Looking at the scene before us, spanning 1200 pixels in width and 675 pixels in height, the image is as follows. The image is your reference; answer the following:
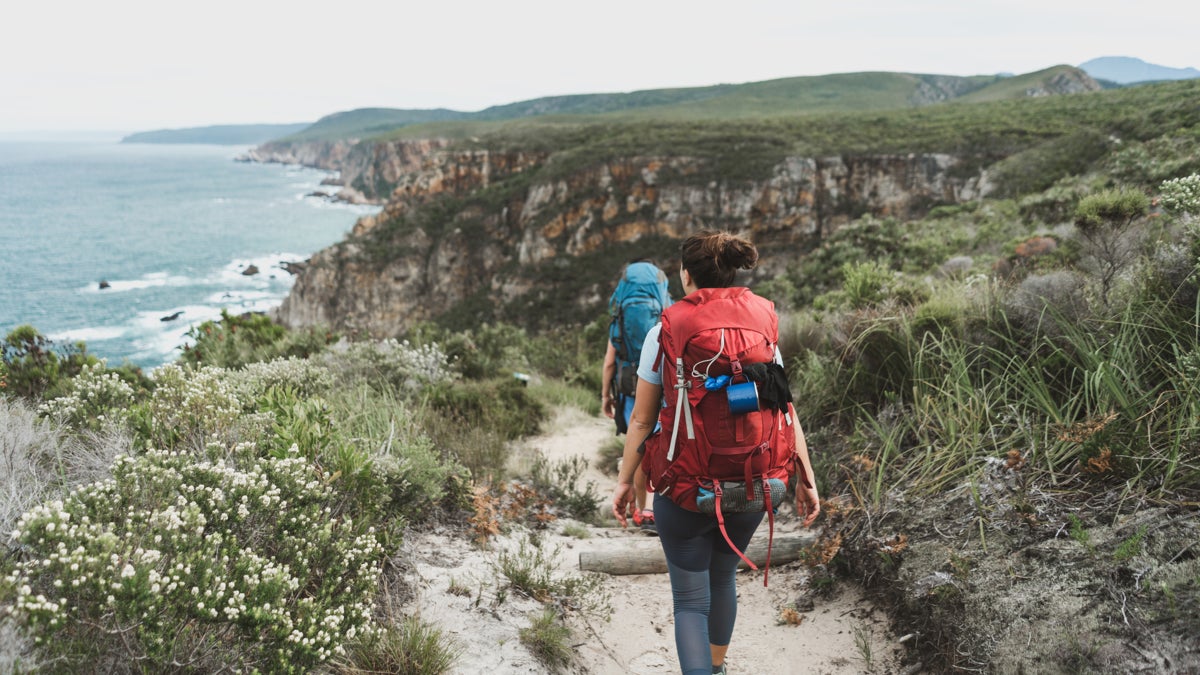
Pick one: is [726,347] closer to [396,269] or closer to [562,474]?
[562,474]

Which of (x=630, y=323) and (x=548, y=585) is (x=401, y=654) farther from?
(x=630, y=323)

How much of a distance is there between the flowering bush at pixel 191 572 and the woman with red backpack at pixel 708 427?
1.33 m

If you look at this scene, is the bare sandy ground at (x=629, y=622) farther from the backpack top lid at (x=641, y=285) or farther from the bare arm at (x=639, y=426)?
the backpack top lid at (x=641, y=285)

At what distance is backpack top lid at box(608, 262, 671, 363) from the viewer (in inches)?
160

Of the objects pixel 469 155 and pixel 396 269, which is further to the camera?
pixel 469 155

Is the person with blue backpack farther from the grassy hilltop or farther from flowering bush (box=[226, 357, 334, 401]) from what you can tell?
flowering bush (box=[226, 357, 334, 401])

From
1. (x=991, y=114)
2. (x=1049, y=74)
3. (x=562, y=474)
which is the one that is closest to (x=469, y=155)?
(x=991, y=114)

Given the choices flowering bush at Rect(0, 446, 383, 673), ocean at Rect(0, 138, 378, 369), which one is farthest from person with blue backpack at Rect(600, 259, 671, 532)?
ocean at Rect(0, 138, 378, 369)

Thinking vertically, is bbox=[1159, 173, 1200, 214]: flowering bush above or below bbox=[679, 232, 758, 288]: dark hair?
above

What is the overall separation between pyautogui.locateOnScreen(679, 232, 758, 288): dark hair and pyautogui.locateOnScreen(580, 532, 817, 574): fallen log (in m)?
2.26

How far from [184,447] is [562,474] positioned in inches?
112

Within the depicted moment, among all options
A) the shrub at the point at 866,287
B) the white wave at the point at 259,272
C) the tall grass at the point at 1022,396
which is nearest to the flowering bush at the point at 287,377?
the tall grass at the point at 1022,396

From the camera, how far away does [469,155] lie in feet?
213

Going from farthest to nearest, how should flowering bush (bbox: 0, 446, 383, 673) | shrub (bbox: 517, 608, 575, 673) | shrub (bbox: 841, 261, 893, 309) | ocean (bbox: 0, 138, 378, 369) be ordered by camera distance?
ocean (bbox: 0, 138, 378, 369) → shrub (bbox: 841, 261, 893, 309) → shrub (bbox: 517, 608, 575, 673) → flowering bush (bbox: 0, 446, 383, 673)
